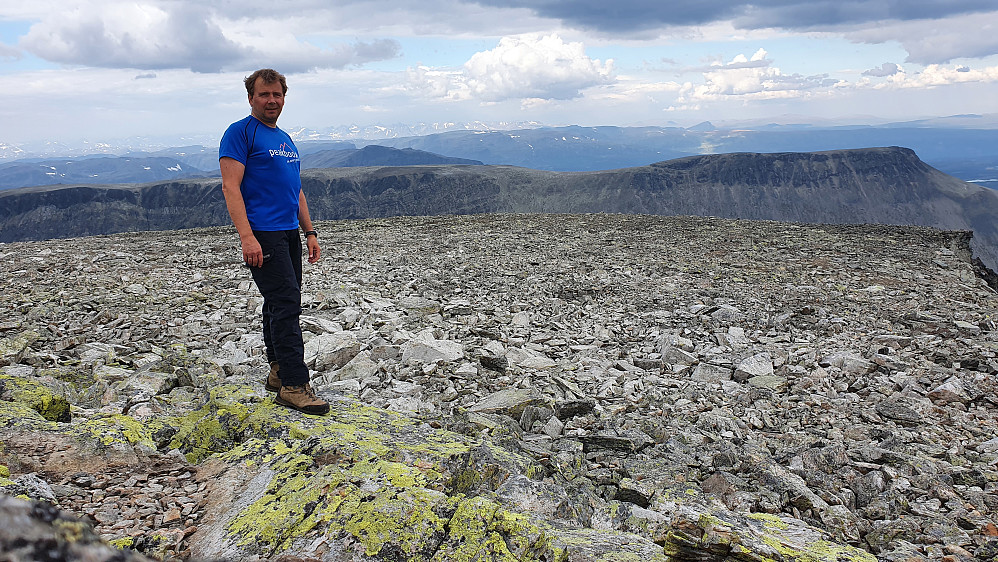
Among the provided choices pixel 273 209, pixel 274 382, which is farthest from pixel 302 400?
pixel 273 209

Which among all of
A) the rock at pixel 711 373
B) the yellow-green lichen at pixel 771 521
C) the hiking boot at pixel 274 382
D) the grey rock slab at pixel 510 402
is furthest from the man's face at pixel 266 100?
the rock at pixel 711 373

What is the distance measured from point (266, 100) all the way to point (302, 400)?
2934 millimetres

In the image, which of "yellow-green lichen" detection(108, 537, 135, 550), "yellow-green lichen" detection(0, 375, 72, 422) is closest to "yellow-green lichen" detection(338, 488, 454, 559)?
"yellow-green lichen" detection(108, 537, 135, 550)

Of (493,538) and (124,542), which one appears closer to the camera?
(124,542)

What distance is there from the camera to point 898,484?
4801mm

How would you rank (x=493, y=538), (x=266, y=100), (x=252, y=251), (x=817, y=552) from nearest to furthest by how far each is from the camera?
(x=493, y=538)
(x=817, y=552)
(x=252, y=251)
(x=266, y=100)

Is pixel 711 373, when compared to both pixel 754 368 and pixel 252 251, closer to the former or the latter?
pixel 754 368

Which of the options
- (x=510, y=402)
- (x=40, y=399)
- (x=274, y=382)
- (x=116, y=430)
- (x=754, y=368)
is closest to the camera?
(x=116, y=430)

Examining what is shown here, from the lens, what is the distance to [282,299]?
207 inches

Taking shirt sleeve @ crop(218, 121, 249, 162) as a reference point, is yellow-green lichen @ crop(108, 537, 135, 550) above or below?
below

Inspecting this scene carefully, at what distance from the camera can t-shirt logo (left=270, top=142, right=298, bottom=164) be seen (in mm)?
5185

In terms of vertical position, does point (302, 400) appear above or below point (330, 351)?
above

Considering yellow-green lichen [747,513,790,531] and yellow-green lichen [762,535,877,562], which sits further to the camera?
yellow-green lichen [747,513,790,531]

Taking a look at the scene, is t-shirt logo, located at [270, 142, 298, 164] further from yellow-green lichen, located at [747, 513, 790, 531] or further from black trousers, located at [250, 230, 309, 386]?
yellow-green lichen, located at [747, 513, 790, 531]
